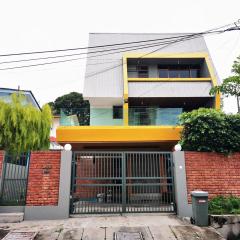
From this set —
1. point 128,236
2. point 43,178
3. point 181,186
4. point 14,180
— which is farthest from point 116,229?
point 14,180

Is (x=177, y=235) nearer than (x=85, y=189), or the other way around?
(x=177, y=235)

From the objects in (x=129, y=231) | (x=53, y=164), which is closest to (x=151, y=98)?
(x=53, y=164)

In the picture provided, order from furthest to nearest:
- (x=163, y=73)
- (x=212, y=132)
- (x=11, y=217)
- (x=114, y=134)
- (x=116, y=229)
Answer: (x=163, y=73) < (x=114, y=134) < (x=212, y=132) < (x=11, y=217) < (x=116, y=229)

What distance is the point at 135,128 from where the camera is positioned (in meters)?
11.2

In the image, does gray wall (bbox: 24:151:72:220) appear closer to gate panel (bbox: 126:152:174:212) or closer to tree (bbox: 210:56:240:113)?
gate panel (bbox: 126:152:174:212)

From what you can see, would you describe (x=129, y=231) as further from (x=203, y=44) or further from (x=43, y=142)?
(x=203, y=44)

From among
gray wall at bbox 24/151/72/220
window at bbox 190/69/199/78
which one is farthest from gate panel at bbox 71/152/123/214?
window at bbox 190/69/199/78

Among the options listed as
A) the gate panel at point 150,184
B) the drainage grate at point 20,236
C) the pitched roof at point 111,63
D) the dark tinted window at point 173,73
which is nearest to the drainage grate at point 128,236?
the gate panel at point 150,184

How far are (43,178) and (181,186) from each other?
459 centimetres

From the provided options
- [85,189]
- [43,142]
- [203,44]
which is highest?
[203,44]

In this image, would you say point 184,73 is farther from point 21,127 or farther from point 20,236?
point 20,236

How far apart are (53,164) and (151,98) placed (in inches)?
340

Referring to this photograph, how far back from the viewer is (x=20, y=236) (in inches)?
245

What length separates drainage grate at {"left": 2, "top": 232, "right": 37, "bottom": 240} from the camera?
6113 mm
